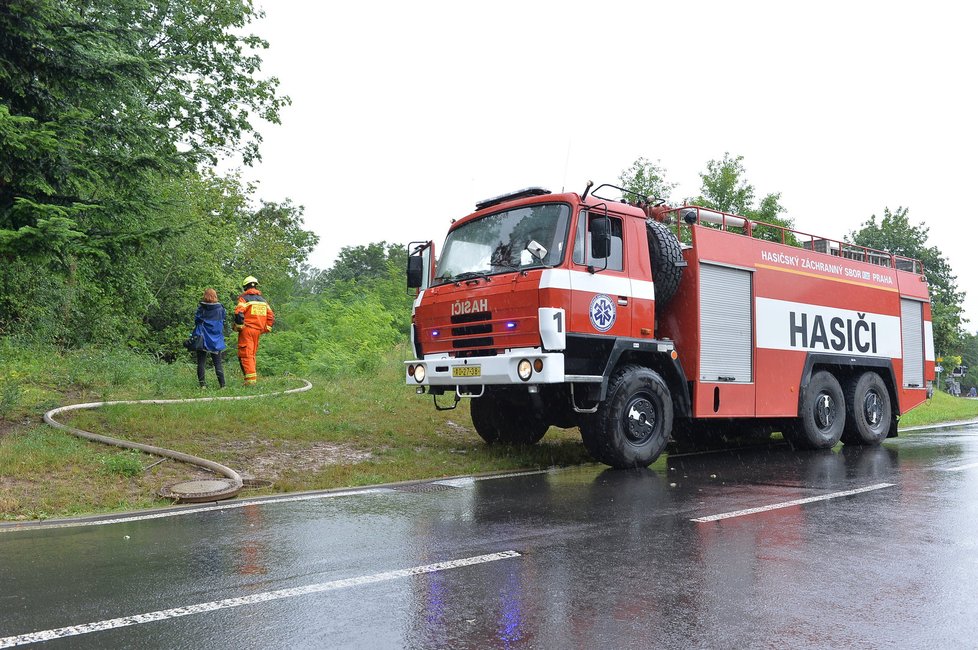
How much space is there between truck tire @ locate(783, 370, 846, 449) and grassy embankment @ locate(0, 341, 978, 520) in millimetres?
3340

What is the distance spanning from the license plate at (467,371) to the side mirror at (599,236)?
184 centimetres

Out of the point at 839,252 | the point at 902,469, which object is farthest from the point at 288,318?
the point at 902,469

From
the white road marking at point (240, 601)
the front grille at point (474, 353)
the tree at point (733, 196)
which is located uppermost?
the tree at point (733, 196)

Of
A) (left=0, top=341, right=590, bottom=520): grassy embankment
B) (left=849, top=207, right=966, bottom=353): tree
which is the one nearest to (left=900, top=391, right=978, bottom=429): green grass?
(left=0, top=341, right=590, bottom=520): grassy embankment

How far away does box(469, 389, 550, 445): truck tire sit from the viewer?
11.7 m

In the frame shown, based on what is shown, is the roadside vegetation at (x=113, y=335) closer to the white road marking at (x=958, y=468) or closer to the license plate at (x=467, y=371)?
the license plate at (x=467, y=371)

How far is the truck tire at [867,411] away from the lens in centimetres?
1319

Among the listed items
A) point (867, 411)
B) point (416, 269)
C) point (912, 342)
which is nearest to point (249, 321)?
point (416, 269)

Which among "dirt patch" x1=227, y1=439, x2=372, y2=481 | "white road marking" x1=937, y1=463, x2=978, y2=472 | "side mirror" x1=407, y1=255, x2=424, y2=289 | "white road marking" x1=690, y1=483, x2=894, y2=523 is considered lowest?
"white road marking" x1=690, y1=483, x2=894, y2=523

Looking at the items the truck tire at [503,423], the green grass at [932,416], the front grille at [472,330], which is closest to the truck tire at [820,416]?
the truck tire at [503,423]

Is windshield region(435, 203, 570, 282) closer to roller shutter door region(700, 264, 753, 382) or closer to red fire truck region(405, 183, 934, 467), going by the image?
red fire truck region(405, 183, 934, 467)

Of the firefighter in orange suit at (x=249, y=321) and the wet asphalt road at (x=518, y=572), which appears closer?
the wet asphalt road at (x=518, y=572)

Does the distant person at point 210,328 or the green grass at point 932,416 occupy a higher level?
the distant person at point 210,328

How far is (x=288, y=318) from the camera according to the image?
26.7 metres
